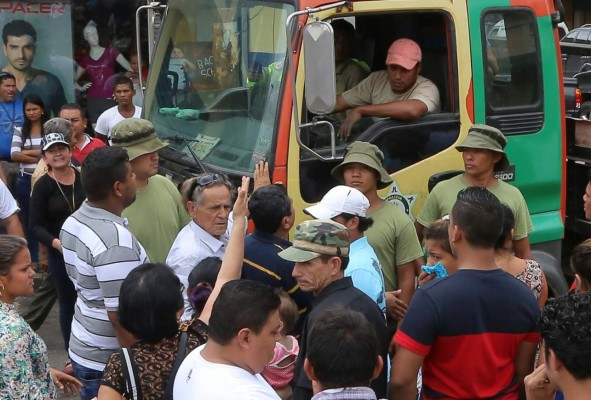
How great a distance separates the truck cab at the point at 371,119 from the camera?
553 cm

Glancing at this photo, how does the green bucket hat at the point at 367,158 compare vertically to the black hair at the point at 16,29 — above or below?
below

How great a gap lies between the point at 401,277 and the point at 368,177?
1.86 ft

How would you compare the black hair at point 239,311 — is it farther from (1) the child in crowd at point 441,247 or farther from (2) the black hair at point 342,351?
(1) the child in crowd at point 441,247

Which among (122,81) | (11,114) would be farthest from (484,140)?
(11,114)

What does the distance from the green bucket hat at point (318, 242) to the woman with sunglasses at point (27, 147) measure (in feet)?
16.3

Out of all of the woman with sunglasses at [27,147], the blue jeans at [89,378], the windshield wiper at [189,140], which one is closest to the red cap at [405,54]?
the windshield wiper at [189,140]

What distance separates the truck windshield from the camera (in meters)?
5.65

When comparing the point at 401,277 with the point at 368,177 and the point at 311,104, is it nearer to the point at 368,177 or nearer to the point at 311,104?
the point at 368,177

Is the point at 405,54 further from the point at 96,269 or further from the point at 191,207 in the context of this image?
the point at 96,269

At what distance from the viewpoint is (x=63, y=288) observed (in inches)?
252

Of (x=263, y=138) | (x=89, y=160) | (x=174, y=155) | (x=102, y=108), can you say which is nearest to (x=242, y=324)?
(x=89, y=160)

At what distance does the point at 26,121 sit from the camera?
852cm

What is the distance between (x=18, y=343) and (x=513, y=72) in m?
3.75

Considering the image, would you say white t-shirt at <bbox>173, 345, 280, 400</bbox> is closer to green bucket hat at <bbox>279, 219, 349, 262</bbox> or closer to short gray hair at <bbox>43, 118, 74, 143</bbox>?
green bucket hat at <bbox>279, 219, 349, 262</bbox>
